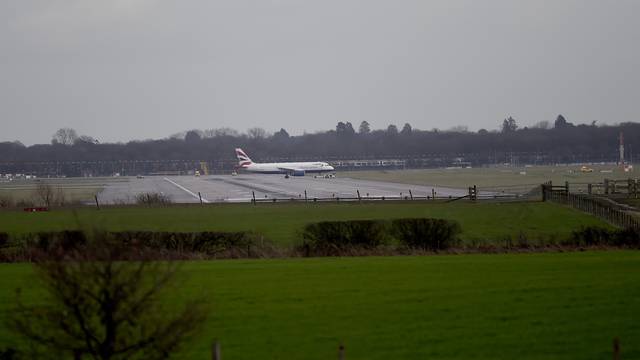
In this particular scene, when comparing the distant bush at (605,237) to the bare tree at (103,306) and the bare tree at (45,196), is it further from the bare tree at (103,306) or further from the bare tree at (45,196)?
the bare tree at (45,196)

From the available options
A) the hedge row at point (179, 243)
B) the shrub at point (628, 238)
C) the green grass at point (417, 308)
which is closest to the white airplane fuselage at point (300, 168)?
the hedge row at point (179, 243)

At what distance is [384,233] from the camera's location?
31.7 metres

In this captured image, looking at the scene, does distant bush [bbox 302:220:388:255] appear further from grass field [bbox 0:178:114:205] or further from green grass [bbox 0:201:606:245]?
grass field [bbox 0:178:114:205]

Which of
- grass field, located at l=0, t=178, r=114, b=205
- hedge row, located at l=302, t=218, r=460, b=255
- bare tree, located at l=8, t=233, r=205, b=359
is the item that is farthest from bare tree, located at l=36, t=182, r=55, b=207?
bare tree, located at l=8, t=233, r=205, b=359

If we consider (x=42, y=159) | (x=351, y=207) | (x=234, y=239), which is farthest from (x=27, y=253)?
(x=42, y=159)

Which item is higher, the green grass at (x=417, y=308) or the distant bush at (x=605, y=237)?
the green grass at (x=417, y=308)

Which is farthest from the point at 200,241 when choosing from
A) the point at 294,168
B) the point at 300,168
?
the point at 294,168

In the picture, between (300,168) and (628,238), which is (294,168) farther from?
(628,238)

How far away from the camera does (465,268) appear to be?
22.2m

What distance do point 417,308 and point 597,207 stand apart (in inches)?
1236

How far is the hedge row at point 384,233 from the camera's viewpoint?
30781 mm

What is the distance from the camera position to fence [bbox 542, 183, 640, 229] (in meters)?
38.9

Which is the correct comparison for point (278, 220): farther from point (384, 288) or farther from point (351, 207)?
point (384, 288)

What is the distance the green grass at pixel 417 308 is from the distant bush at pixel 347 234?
23.5ft
